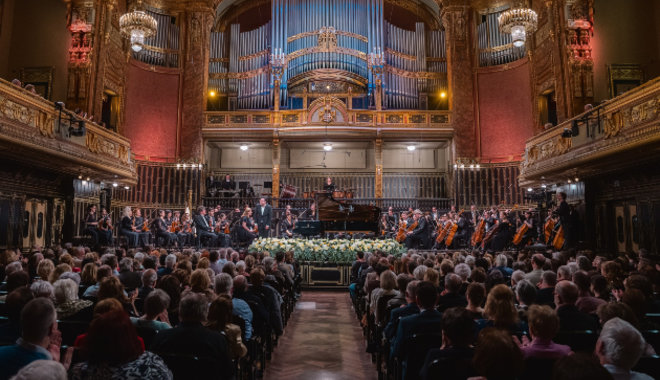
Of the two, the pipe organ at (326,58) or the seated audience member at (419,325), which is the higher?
the pipe organ at (326,58)

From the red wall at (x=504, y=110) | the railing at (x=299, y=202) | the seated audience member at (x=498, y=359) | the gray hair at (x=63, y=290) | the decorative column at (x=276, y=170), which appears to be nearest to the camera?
the seated audience member at (x=498, y=359)

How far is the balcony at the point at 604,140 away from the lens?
28.1 feet

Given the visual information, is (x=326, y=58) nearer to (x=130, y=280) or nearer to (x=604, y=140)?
(x=604, y=140)

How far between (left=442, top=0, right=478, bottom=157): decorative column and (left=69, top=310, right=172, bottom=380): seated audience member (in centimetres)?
1850

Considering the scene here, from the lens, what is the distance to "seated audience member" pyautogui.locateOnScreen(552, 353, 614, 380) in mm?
1553

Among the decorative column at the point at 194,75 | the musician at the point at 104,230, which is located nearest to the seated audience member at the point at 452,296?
the musician at the point at 104,230

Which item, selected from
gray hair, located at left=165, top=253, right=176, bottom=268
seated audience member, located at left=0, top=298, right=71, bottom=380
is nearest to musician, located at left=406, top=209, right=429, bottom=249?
gray hair, located at left=165, top=253, right=176, bottom=268

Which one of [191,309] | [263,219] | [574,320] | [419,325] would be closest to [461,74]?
[263,219]

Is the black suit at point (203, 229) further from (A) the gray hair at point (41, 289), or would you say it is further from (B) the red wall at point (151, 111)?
(A) the gray hair at point (41, 289)

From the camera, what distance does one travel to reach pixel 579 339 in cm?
330

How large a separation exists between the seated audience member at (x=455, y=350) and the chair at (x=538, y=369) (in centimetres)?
33

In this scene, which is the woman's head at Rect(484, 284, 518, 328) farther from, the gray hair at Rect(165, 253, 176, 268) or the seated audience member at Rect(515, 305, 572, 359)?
the gray hair at Rect(165, 253, 176, 268)

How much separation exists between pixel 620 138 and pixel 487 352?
910 centimetres

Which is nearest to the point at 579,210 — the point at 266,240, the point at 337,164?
the point at 266,240
